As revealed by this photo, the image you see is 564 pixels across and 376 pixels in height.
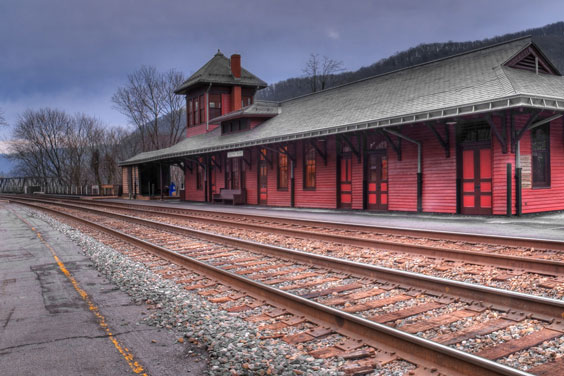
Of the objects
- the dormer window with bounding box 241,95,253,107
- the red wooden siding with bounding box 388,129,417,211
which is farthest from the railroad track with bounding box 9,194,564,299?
the dormer window with bounding box 241,95,253,107

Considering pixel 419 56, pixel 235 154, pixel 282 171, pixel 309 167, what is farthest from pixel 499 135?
pixel 419 56

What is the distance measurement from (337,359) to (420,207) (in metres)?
14.1

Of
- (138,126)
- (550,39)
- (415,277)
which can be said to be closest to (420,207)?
(415,277)

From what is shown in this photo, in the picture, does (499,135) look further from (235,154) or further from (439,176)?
(235,154)

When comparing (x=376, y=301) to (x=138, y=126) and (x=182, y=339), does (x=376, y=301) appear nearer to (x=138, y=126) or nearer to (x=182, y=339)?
(x=182, y=339)

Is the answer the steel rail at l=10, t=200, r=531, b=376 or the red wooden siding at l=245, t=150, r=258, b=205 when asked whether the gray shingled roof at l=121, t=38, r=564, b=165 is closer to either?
the red wooden siding at l=245, t=150, r=258, b=205

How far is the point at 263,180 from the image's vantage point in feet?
83.8

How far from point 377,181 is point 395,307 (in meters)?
14.1

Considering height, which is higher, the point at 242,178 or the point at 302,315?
the point at 242,178

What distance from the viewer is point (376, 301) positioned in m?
5.01

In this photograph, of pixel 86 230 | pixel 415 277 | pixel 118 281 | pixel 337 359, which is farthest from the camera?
pixel 86 230

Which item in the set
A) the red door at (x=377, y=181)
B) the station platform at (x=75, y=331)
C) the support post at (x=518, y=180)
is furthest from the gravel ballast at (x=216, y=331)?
the red door at (x=377, y=181)

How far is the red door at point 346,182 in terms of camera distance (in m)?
19.7

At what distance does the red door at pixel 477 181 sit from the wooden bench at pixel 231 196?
14.3 meters
